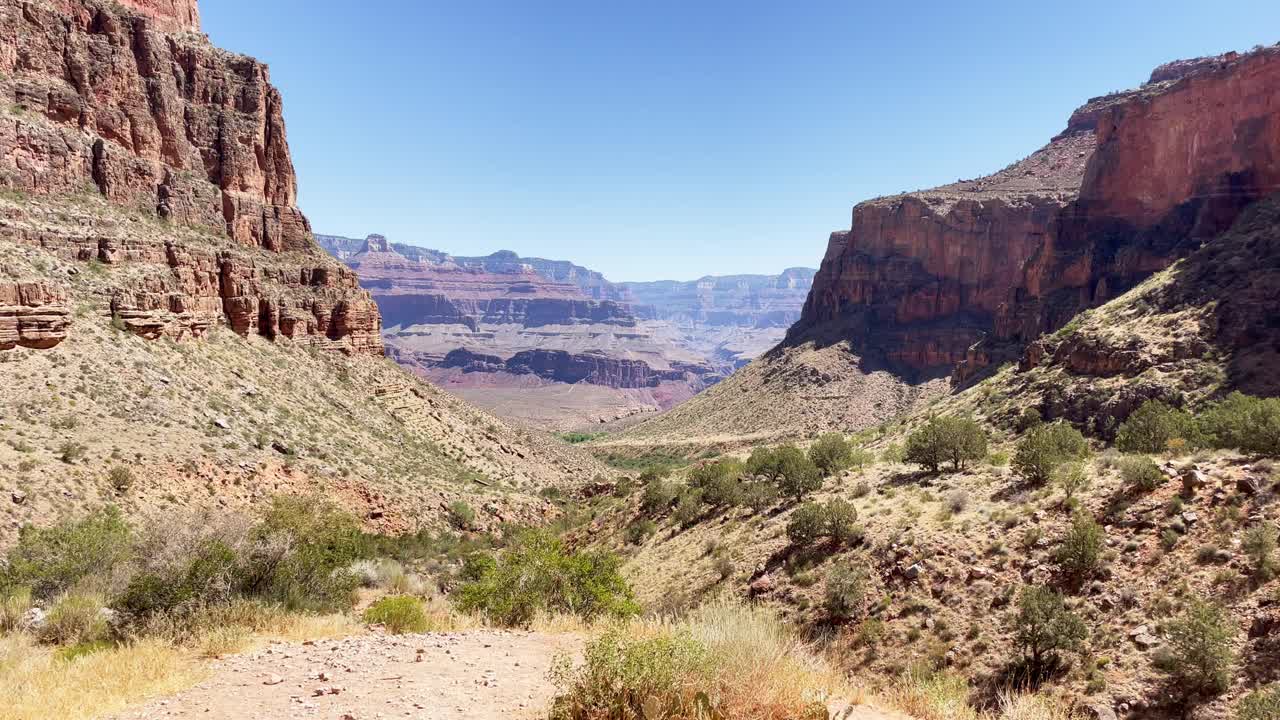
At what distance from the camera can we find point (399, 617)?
494 inches

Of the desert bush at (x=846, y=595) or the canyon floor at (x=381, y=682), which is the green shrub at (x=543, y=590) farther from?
the desert bush at (x=846, y=595)

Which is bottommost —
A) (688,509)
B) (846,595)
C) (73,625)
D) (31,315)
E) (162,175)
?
(688,509)

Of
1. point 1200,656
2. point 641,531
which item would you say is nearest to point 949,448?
point 641,531

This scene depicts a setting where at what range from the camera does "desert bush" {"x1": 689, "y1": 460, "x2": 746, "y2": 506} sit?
31.5m

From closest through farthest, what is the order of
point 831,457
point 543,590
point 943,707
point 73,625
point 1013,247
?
point 943,707, point 73,625, point 543,590, point 831,457, point 1013,247

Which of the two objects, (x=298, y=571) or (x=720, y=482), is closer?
(x=298, y=571)

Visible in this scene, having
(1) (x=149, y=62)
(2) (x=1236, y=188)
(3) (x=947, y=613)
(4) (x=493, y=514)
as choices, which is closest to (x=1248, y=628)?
(3) (x=947, y=613)

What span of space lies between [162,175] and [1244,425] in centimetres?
5649

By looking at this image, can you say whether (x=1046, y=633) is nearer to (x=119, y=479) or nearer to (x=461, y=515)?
(x=461, y=515)

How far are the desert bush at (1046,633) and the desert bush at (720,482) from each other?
1652 centimetres

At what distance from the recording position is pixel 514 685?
8719mm

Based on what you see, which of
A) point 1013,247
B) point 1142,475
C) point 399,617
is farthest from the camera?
point 1013,247

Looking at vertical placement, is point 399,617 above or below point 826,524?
above

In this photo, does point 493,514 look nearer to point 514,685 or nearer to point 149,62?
point 514,685
